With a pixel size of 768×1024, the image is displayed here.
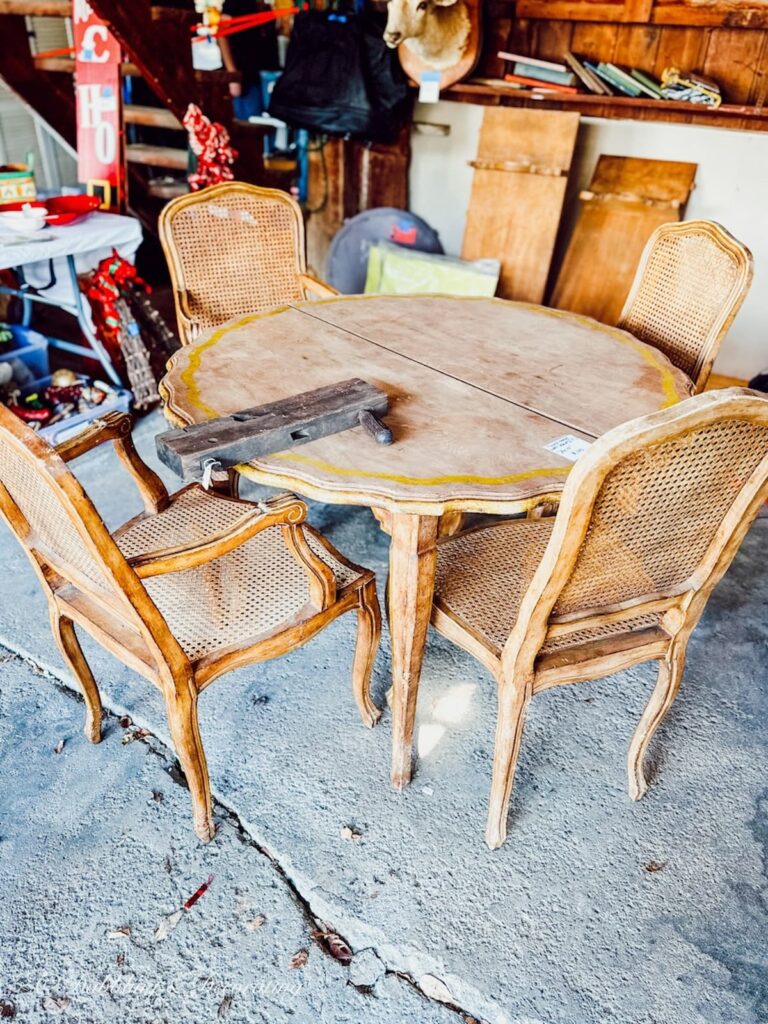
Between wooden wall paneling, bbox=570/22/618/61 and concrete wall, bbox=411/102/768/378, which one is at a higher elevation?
wooden wall paneling, bbox=570/22/618/61

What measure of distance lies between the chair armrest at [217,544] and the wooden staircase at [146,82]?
2.53 metres

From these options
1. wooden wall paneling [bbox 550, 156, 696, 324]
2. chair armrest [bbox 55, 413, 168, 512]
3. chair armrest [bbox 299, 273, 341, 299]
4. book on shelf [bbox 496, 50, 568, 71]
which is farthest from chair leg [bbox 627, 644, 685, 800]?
book on shelf [bbox 496, 50, 568, 71]

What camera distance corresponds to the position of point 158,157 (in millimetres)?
3959

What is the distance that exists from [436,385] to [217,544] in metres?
0.75

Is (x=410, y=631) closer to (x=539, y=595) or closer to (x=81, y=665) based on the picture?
(x=539, y=595)

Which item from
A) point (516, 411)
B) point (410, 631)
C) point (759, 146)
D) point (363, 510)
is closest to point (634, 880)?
point (410, 631)

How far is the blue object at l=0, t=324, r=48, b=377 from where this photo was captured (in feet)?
11.0

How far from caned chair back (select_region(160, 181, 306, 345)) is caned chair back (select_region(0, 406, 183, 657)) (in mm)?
1193

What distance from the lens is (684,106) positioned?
10.9ft

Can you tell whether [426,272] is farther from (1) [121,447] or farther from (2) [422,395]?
(1) [121,447]

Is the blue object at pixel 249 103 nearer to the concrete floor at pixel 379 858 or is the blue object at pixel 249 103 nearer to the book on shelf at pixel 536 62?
the book on shelf at pixel 536 62

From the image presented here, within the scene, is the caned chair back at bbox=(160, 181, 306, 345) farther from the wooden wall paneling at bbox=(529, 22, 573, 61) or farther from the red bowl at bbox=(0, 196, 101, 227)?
the wooden wall paneling at bbox=(529, 22, 573, 61)

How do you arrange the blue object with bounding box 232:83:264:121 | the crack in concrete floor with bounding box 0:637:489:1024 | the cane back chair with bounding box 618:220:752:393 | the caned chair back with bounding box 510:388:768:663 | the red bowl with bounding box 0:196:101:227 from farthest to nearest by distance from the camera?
1. the blue object with bounding box 232:83:264:121
2. the red bowl with bounding box 0:196:101:227
3. the cane back chair with bounding box 618:220:752:393
4. the crack in concrete floor with bounding box 0:637:489:1024
5. the caned chair back with bounding box 510:388:768:663

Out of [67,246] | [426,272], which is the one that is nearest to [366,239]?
[426,272]
